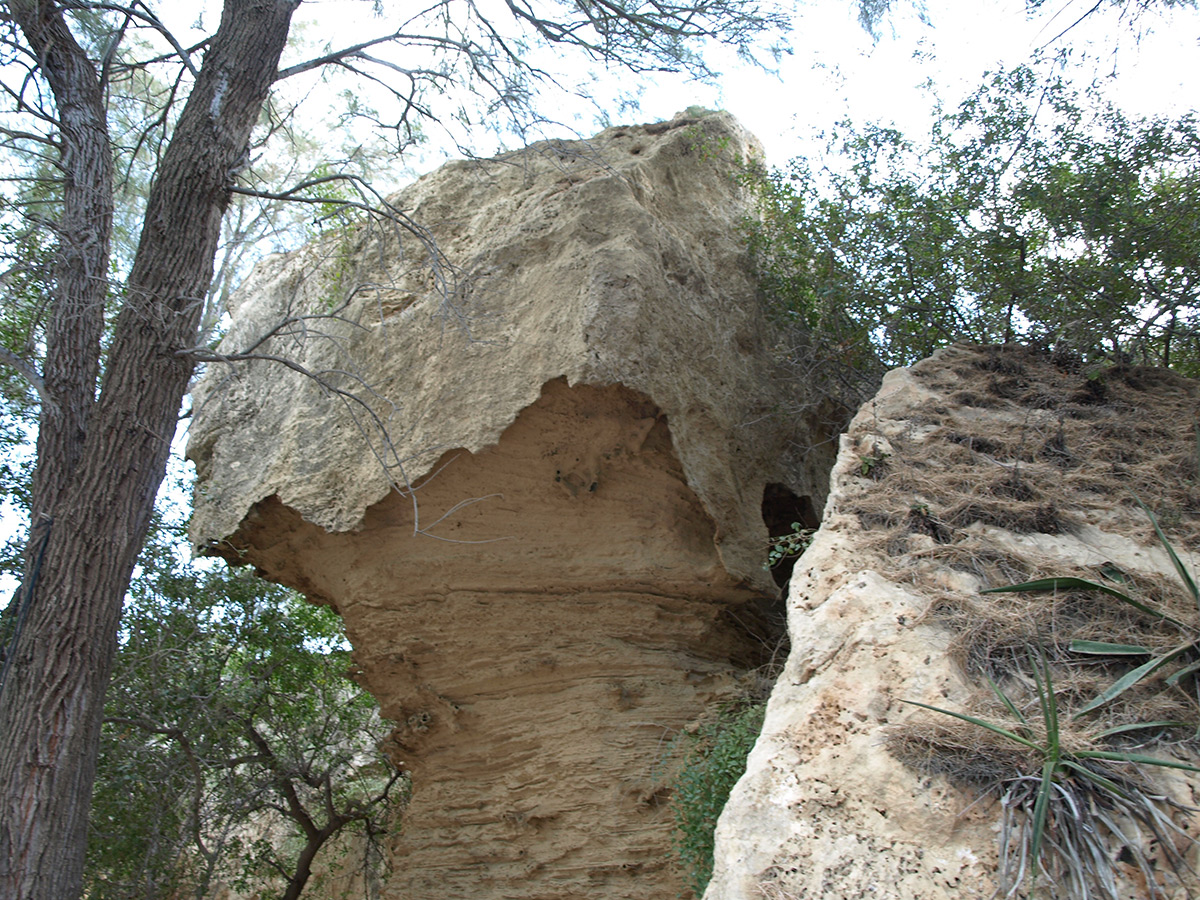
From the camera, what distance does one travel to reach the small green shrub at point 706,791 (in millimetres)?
4992

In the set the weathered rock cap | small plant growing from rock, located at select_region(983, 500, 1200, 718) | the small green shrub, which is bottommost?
the small green shrub

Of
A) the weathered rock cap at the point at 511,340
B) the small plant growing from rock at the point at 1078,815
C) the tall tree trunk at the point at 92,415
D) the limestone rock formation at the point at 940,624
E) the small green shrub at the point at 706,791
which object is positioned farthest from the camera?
the weathered rock cap at the point at 511,340

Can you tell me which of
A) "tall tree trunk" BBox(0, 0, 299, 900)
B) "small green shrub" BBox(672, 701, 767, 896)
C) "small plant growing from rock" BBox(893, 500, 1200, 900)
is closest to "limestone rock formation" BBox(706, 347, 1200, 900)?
"small plant growing from rock" BBox(893, 500, 1200, 900)

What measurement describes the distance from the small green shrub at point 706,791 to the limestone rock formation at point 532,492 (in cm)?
70

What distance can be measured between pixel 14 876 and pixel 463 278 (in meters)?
4.25

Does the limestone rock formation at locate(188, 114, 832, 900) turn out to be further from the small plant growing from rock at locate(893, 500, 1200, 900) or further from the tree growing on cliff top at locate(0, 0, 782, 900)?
the small plant growing from rock at locate(893, 500, 1200, 900)

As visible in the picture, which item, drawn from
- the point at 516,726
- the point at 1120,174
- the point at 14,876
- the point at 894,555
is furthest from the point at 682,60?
the point at 14,876

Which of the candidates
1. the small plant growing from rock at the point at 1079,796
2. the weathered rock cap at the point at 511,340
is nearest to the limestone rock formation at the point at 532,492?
the weathered rock cap at the point at 511,340

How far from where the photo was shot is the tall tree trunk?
4285mm

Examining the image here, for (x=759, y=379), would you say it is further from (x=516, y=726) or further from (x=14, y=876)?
(x=14, y=876)

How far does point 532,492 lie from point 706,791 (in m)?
2.31

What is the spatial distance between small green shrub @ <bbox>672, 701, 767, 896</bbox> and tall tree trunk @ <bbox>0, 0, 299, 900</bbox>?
3.13m

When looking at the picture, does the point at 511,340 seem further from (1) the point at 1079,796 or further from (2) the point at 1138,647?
(1) the point at 1079,796

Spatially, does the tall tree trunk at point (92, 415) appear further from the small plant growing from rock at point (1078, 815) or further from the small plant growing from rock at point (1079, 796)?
the small plant growing from rock at point (1078, 815)
